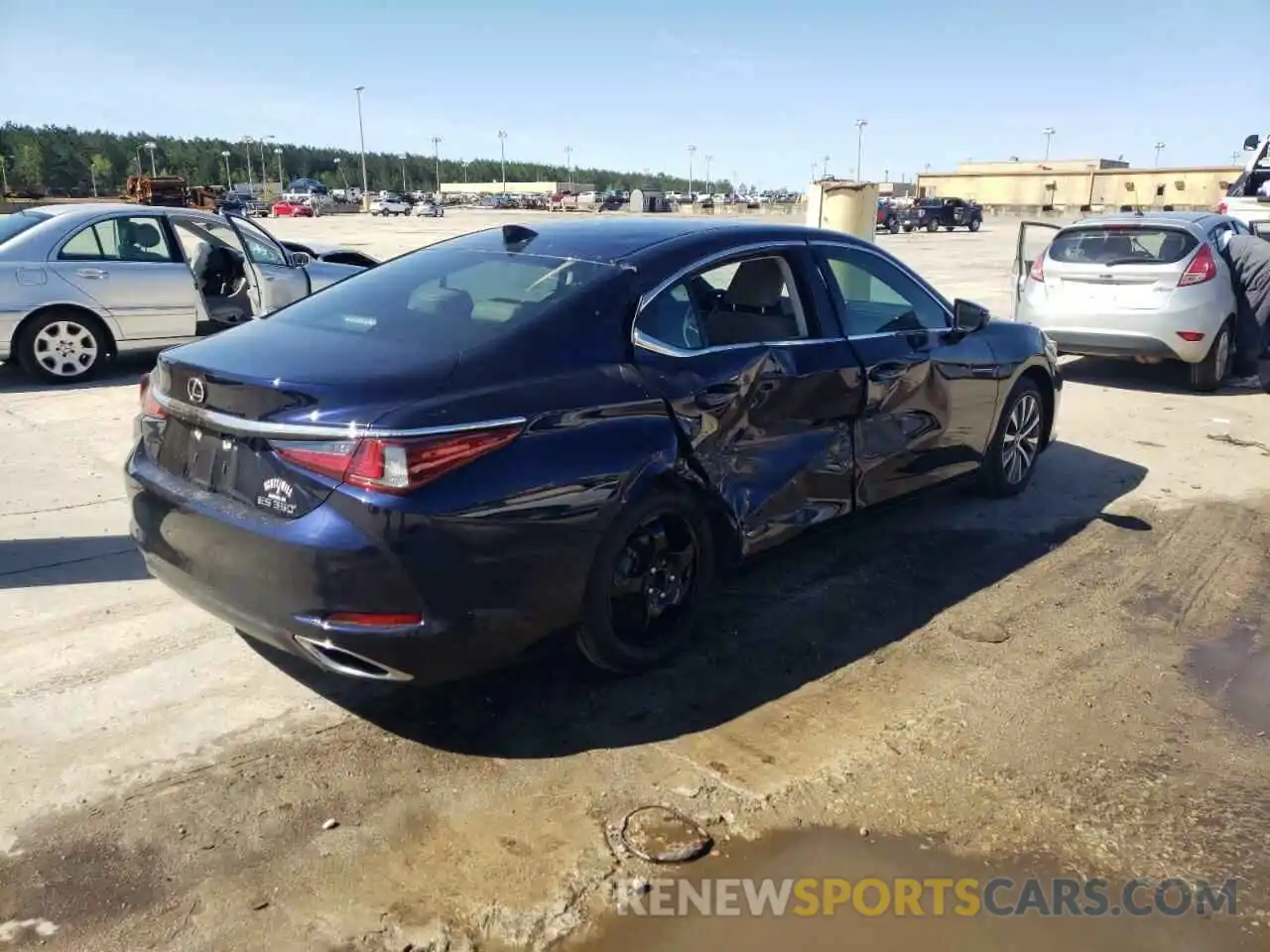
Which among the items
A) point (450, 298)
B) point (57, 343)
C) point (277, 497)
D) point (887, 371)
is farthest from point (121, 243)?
point (887, 371)

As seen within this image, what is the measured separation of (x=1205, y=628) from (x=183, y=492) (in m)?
4.26

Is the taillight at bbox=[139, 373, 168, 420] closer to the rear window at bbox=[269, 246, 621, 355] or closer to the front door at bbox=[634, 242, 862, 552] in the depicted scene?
the rear window at bbox=[269, 246, 621, 355]

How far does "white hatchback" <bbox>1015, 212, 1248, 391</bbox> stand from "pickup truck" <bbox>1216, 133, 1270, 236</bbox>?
7250mm

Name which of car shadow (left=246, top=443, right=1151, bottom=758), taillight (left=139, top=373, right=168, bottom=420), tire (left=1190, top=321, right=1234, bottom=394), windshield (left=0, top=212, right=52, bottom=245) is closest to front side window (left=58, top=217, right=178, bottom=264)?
windshield (left=0, top=212, right=52, bottom=245)

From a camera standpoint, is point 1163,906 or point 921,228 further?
point 921,228

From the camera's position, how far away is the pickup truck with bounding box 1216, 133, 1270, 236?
51.3 ft

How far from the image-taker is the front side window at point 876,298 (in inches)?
182

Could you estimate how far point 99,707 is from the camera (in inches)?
138

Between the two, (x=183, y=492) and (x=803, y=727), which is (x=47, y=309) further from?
(x=803, y=727)

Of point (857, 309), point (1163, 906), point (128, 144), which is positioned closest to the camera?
point (1163, 906)

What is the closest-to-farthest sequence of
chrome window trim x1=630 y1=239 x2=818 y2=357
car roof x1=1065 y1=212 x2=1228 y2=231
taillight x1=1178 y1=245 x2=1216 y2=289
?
chrome window trim x1=630 y1=239 x2=818 y2=357 < taillight x1=1178 y1=245 x2=1216 y2=289 < car roof x1=1065 y1=212 x2=1228 y2=231

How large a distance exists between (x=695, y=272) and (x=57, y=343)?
23.6ft

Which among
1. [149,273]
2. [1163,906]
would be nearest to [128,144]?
[149,273]

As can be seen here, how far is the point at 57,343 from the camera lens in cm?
876
